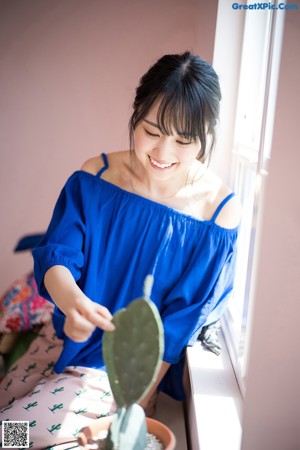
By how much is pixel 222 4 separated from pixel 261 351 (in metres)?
1.30

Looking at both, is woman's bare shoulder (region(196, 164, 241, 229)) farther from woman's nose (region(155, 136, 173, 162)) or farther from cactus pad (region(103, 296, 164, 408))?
cactus pad (region(103, 296, 164, 408))

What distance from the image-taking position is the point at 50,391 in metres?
1.44

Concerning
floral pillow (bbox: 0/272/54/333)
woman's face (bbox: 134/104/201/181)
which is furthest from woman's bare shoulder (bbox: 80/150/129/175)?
floral pillow (bbox: 0/272/54/333)

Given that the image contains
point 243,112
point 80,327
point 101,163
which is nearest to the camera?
point 80,327

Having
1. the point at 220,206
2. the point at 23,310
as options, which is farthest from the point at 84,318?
the point at 23,310

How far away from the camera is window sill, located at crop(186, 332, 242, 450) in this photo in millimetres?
1225

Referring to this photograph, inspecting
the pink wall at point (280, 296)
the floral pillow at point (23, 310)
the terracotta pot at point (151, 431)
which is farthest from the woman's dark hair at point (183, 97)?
the floral pillow at point (23, 310)

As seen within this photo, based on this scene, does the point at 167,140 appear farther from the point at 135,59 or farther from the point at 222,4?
the point at 135,59

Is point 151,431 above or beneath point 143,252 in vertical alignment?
beneath

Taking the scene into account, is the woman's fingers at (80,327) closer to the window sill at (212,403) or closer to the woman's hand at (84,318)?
the woman's hand at (84,318)

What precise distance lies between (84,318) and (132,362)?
5.9 inches

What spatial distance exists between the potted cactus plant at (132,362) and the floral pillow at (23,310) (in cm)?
149

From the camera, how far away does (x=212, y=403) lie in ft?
4.52

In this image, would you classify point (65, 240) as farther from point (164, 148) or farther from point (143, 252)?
point (164, 148)
